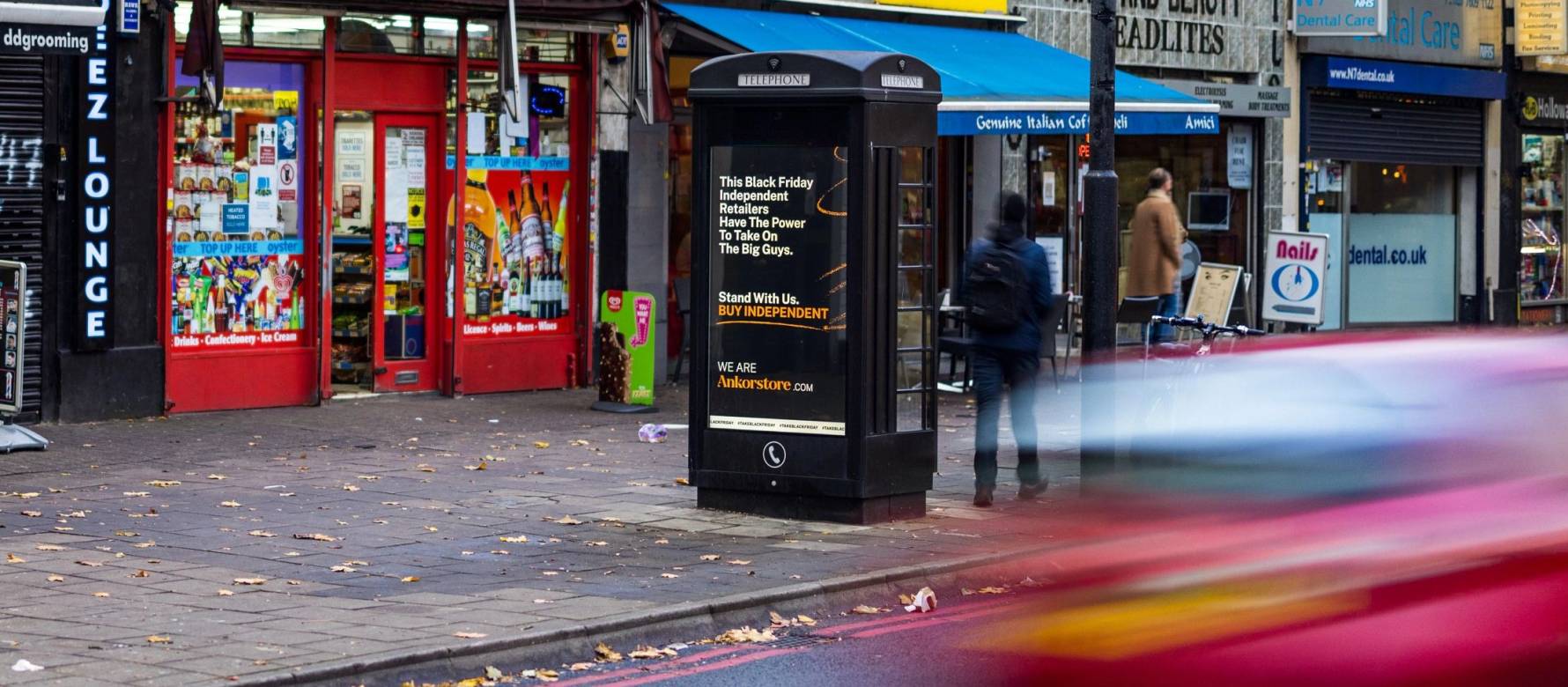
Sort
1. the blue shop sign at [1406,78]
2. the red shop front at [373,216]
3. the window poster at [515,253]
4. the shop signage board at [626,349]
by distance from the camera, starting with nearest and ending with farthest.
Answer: the red shop front at [373,216] < the shop signage board at [626,349] < the window poster at [515,253] < the blue shop sign at [1406,78]

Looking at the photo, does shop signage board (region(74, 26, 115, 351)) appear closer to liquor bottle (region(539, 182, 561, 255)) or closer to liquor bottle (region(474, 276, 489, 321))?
liquor bottle (region(474, 276, 489, 321))

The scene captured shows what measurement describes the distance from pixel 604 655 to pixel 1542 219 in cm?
2731

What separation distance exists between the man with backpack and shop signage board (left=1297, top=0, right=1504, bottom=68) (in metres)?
15.7

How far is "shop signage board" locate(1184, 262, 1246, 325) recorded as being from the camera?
1562cm

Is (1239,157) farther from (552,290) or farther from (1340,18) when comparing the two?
(552,290)

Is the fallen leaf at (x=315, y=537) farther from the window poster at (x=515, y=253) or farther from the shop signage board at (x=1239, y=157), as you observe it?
the shop signage board at (x=1239, y=157)

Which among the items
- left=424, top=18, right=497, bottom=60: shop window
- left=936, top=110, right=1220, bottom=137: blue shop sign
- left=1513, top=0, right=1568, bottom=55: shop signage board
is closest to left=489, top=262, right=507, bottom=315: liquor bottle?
left=424, top=18, right=497, bottom=60: shop window

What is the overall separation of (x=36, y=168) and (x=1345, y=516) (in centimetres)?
1168

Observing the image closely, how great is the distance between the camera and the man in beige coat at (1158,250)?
50.0 feet

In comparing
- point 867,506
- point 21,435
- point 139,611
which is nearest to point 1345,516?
→ point 139,611

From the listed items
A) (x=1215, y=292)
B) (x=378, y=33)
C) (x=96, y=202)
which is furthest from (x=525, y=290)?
(x=1215, y=292)

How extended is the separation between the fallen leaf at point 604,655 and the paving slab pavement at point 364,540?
0.16m

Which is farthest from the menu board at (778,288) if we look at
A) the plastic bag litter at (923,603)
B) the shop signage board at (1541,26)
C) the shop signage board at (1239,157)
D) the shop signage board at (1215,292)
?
the shop signage board at (1541,26)

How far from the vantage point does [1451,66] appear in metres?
29.1
